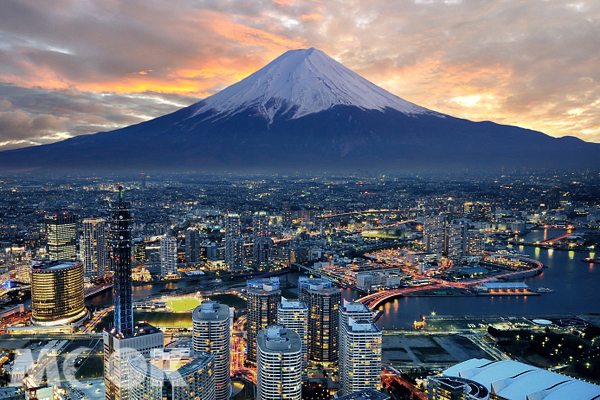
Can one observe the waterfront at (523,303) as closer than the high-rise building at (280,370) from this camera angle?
No

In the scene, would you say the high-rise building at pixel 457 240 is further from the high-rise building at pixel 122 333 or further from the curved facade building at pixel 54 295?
the high-rise building at pixel 122 333

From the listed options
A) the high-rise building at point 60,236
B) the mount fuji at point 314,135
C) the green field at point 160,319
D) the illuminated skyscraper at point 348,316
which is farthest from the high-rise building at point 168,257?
the mount fuji at point 314,135

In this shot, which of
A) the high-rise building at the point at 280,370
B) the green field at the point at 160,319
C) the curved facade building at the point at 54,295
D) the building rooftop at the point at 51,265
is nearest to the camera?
the high-rise building at the point at 280,370

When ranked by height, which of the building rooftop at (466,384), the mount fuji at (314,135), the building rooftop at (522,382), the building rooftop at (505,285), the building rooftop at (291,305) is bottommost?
the building rooftop at (505,285)

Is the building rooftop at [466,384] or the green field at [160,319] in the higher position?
the building rooftop at [466,384]

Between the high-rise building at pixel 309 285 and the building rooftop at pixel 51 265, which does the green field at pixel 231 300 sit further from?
the building rooftop at pixel 51 265

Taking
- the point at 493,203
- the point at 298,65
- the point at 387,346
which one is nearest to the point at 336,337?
the point at 387,346

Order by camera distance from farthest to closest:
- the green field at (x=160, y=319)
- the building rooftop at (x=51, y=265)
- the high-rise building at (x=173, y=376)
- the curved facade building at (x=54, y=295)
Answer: the building rooftop at (x=51, y=265)
the curved facade building at (x=54, y=295)
the green field at (x=160, y=319)
the high-rise building at (x=173, y=376)

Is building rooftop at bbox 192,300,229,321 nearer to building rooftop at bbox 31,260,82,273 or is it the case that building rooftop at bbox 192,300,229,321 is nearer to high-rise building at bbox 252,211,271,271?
building rooftop at bbox 31,260,82,273
